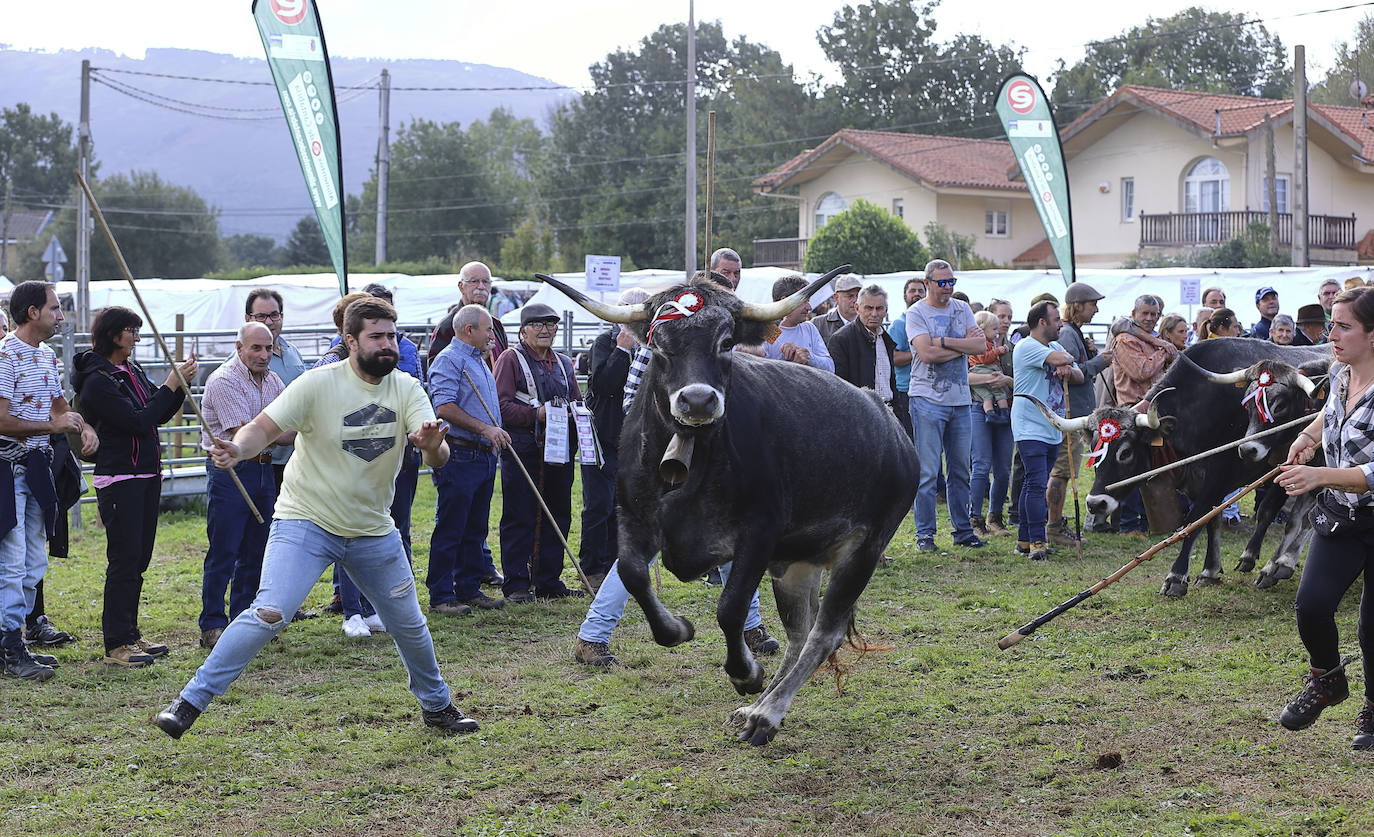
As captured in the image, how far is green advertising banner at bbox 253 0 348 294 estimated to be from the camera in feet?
40.6

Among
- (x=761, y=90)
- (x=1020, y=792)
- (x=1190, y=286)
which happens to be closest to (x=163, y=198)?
(x=761, y=90)

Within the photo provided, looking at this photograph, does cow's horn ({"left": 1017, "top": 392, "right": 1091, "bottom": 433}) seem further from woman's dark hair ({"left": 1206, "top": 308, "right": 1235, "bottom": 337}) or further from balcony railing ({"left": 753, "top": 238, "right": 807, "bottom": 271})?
balcony railing ({"left": 753, "top": 238, "right": 807, "bottom": 271})

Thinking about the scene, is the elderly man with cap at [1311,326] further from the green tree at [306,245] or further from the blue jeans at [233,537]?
the green tree at [306,245]

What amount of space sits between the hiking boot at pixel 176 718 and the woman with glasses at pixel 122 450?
211 cm

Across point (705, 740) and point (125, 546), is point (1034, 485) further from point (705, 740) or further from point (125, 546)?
point (125, 546)

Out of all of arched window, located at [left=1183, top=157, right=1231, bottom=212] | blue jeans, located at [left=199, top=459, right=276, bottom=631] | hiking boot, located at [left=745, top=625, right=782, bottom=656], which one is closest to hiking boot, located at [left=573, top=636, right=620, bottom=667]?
hiking boot, located at [left=745, top=625, right=782, bottom=656]

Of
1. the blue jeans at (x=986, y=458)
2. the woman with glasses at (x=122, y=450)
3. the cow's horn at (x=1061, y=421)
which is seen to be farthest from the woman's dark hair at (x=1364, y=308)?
the blue jeans at (x=986, y=458)

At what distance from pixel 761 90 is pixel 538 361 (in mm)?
51466

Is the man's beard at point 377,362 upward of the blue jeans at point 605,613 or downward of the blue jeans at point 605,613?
upward

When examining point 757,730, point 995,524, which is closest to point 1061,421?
point 995,524

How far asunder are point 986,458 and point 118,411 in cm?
737

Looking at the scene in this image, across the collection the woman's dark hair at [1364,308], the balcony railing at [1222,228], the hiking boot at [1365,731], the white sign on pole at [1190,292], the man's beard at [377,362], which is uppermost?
the balcony railing at [1222,228]

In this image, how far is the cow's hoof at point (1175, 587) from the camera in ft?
29.3

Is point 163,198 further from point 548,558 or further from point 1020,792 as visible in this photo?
point 1020,792
